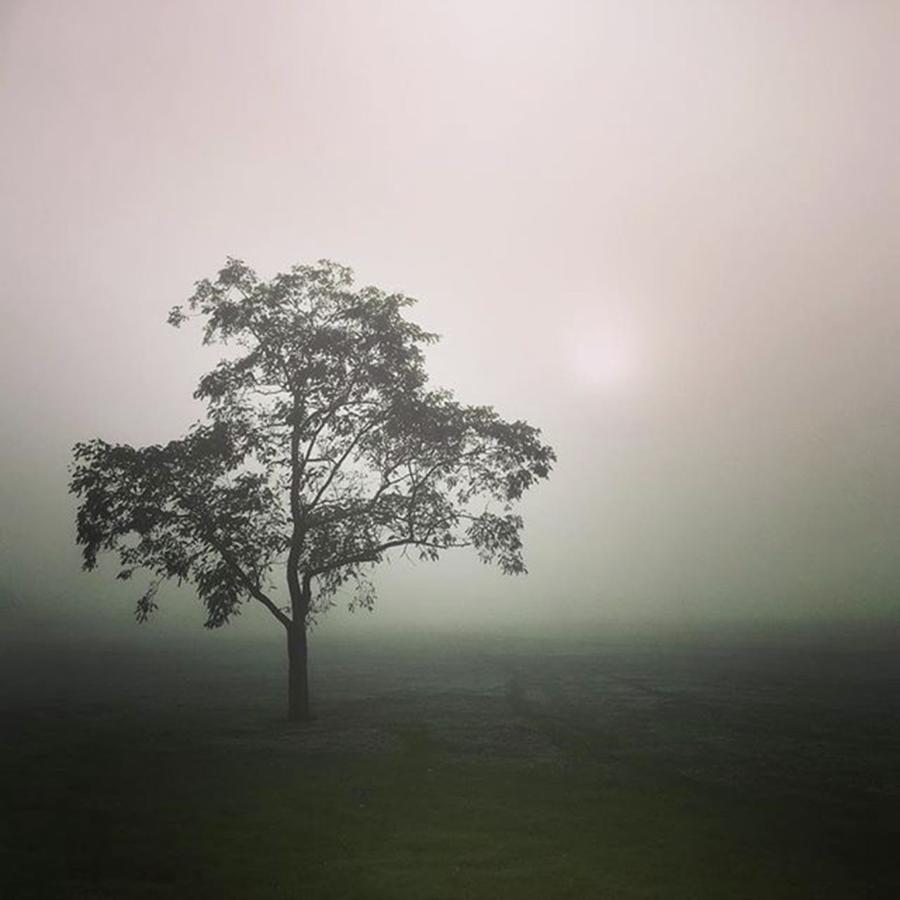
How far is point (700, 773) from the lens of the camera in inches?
1158

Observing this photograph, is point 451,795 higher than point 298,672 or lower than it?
lower

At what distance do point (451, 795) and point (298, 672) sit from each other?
15170mm

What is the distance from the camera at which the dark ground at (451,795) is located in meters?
18.2

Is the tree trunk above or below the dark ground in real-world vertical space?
above

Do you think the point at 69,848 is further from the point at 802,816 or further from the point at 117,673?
the point at 117,673

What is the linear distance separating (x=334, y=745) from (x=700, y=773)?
1629cm

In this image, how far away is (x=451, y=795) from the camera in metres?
25.7

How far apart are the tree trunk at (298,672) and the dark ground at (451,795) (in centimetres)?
128

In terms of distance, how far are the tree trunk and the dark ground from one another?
1.28m

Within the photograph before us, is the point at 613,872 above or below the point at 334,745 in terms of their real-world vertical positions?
below

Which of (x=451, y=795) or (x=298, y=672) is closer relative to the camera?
(x=451, y=795)

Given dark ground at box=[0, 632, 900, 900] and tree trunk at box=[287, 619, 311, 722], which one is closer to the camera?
dark ground at box=[0, 632, 900, 900]

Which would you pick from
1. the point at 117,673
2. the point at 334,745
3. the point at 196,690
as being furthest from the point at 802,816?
the point at 117,673

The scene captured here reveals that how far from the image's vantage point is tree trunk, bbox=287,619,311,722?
1487 inches
